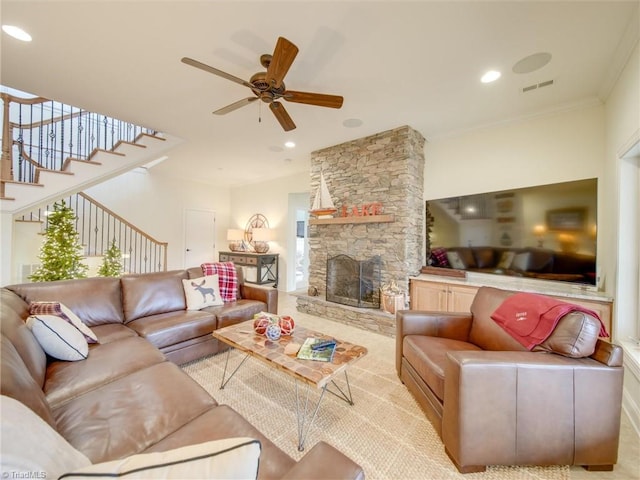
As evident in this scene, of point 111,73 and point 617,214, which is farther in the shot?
point 111,73

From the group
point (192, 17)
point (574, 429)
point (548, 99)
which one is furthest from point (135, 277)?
point (548, 99)

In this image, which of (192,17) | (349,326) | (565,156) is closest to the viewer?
(192,17)

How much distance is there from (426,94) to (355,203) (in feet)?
5.77

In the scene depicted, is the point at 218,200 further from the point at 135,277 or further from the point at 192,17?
the point at 192,17

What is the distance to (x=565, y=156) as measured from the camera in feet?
9.80

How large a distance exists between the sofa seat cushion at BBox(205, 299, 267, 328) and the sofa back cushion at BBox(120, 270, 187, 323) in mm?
378

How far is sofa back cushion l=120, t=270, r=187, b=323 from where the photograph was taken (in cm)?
263

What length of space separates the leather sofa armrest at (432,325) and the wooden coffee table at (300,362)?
19.4 inches

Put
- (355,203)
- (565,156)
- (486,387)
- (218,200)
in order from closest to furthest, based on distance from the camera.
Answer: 1. (486,387)
2. (565,156)
3. (355,203)
4. (218,200)

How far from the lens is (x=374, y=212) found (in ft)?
12.6

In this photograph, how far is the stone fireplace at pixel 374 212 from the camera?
3.64m

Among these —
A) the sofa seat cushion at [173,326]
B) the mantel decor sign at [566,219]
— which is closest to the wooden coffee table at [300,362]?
the sofa seat cushion at [173,326]

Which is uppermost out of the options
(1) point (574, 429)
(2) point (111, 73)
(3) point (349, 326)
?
(2) point (111, 73)

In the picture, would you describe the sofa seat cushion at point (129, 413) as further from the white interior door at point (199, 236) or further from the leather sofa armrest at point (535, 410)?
the white interior door at point (199, 236)
